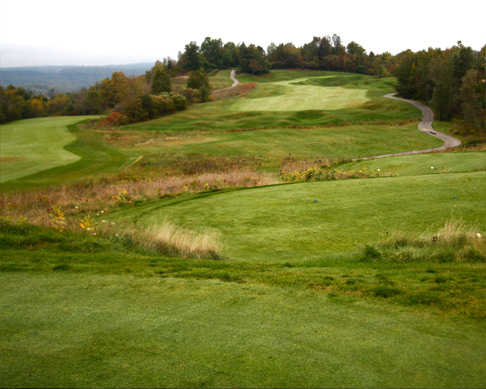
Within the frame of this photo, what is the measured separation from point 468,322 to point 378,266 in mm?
2713

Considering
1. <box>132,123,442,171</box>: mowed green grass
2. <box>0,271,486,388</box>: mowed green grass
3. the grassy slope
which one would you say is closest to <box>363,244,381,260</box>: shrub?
<box>0,271,486,388</box>: mowed green grass

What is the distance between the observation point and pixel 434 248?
7.89 meters

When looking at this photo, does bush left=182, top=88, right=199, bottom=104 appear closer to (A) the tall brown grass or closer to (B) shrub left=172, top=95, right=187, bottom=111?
(B) shrub left=172, top=95, right=187, bottom=111

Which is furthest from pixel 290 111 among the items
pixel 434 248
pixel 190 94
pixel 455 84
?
pixel 434 248

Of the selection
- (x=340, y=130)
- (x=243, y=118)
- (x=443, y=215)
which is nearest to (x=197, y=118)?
(x=243, y=118)

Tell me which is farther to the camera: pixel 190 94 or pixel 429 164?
pixel 190 94

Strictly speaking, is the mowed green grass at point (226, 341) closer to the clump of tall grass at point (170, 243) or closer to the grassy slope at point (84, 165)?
the clump of tall grass at point (170, 243)

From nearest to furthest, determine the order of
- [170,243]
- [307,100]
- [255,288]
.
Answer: [255,288]
[170,243]
[307,100]

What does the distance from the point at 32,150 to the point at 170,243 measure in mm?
37395

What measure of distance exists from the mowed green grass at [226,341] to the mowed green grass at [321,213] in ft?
10.9

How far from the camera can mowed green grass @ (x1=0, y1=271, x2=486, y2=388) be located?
3647 millimetres

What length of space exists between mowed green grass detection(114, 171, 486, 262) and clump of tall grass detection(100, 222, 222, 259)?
0.51m

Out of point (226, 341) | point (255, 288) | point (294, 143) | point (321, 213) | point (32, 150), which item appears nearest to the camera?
point (226, 341)

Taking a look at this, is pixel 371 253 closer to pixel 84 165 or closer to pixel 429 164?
pixel 429 164
